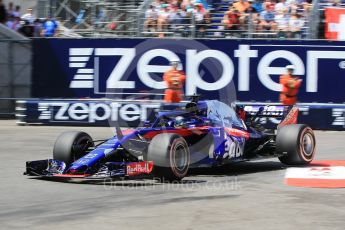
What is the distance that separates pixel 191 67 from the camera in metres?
20.8

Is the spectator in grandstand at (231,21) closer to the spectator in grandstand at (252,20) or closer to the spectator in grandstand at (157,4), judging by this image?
the spectator in grandstand at (252,20)

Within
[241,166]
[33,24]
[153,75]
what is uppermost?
[33,24]

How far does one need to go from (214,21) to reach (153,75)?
8.28 ft

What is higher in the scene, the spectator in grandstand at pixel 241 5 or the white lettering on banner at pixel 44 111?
the spectator in grandstand at pixel 241 5

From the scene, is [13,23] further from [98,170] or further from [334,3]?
[98,170]

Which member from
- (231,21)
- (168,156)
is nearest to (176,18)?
(231,21)

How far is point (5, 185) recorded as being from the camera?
1031 centimetres

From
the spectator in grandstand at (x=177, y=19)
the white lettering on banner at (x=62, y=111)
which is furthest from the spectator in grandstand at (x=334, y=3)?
the white lettering on banner at (x=62, y=111)

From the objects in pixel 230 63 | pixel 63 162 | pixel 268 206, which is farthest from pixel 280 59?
pixel 268 206

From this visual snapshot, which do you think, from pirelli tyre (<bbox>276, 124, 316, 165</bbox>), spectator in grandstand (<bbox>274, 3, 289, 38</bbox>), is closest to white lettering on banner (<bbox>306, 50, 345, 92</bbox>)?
spectator in grandstand (<bbox>274, 3, 289, 38</bbox>)

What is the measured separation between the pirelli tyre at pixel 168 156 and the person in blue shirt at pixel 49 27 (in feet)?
44.1

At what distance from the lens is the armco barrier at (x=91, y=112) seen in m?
20.0

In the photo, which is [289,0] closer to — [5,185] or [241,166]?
[241,166]

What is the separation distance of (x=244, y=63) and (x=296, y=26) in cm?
172
